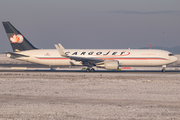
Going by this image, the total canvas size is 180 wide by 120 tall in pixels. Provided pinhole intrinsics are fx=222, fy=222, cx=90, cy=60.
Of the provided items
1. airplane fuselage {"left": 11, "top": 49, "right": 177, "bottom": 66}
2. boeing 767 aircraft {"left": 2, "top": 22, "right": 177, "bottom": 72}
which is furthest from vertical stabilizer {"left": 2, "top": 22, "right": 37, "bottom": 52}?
airplane fuselage {"left": 11, "top": 49, "right": 177, "bottom": 66}

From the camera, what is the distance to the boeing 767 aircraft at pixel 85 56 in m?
37.1

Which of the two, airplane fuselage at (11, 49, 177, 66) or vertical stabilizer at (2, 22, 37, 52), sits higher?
vertical stabilizer at (2, 22, 37, 52)

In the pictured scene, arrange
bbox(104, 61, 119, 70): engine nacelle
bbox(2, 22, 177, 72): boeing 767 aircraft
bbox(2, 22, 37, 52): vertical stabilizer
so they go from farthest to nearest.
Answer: bbox(2, 22, 37, 52): vertical stabilizer → bbox(2, 22, 177, 72): boeing 767 aircraft → bbox(104, 61, 119, 70): engine nacelle

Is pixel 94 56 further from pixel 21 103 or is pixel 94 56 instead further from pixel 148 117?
pixel 148 117

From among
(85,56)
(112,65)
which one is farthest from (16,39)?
(112,65)

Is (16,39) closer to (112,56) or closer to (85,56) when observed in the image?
(85,56)

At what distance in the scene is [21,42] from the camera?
3912 centimetres

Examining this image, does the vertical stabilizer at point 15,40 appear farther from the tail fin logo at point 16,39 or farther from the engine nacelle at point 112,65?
the engine nacelle at point 112,65

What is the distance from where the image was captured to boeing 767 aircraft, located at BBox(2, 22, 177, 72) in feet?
122

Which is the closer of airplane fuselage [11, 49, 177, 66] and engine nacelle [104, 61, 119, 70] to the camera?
engine nacelle [104, 61, 119, 70]

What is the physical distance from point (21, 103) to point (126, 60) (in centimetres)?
2571

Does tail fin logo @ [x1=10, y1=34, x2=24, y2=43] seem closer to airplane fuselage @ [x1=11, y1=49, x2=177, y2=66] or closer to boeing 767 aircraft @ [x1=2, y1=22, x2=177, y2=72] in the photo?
boeing 767 aircraft @ [x1=2, y1=22, x2=177, y2=72]

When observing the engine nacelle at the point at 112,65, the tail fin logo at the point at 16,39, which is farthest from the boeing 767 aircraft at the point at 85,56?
the engine nacelle at the point at 112,65

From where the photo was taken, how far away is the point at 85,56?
37844 millimetres
